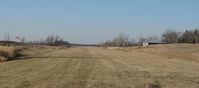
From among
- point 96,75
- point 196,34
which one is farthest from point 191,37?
point 96,75

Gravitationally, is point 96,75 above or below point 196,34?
below

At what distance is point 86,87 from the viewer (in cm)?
1708

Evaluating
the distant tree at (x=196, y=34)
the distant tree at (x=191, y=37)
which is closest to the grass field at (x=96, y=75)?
the distant tree at (x=196, y=34)

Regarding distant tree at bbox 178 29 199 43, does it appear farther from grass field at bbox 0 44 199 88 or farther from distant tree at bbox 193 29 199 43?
grass field at bbox 0 44 199 88

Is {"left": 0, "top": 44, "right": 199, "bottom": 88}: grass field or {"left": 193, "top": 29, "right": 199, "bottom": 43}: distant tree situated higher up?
{"left": 193, "top": 29, "right": 199, "bottom": 43}: distant tree

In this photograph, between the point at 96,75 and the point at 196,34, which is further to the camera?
the point at 196,34

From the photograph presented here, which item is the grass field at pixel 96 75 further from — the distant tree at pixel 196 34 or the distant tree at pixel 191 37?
the distant tree at pixel 191 37

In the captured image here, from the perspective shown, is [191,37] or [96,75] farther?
[191,37]

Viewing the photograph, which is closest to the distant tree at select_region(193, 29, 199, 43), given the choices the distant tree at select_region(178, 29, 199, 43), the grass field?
the distant tree at select_region(178, 29, 199, 43)

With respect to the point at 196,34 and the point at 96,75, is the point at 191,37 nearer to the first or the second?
the point at 196,34

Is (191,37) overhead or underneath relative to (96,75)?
overhead

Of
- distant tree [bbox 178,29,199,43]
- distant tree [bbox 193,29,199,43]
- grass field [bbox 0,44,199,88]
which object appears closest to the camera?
grass field [bbox 0,44,199,88]

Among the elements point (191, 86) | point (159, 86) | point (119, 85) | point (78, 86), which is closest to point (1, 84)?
point (78, 86)

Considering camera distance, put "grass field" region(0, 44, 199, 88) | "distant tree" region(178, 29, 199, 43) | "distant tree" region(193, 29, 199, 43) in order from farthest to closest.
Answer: "distant tree" region(178, 29, 199, 43) < "distant tree" region(193, 29, 199, 43) < "grass field" region(0, 44, 199, 88)
